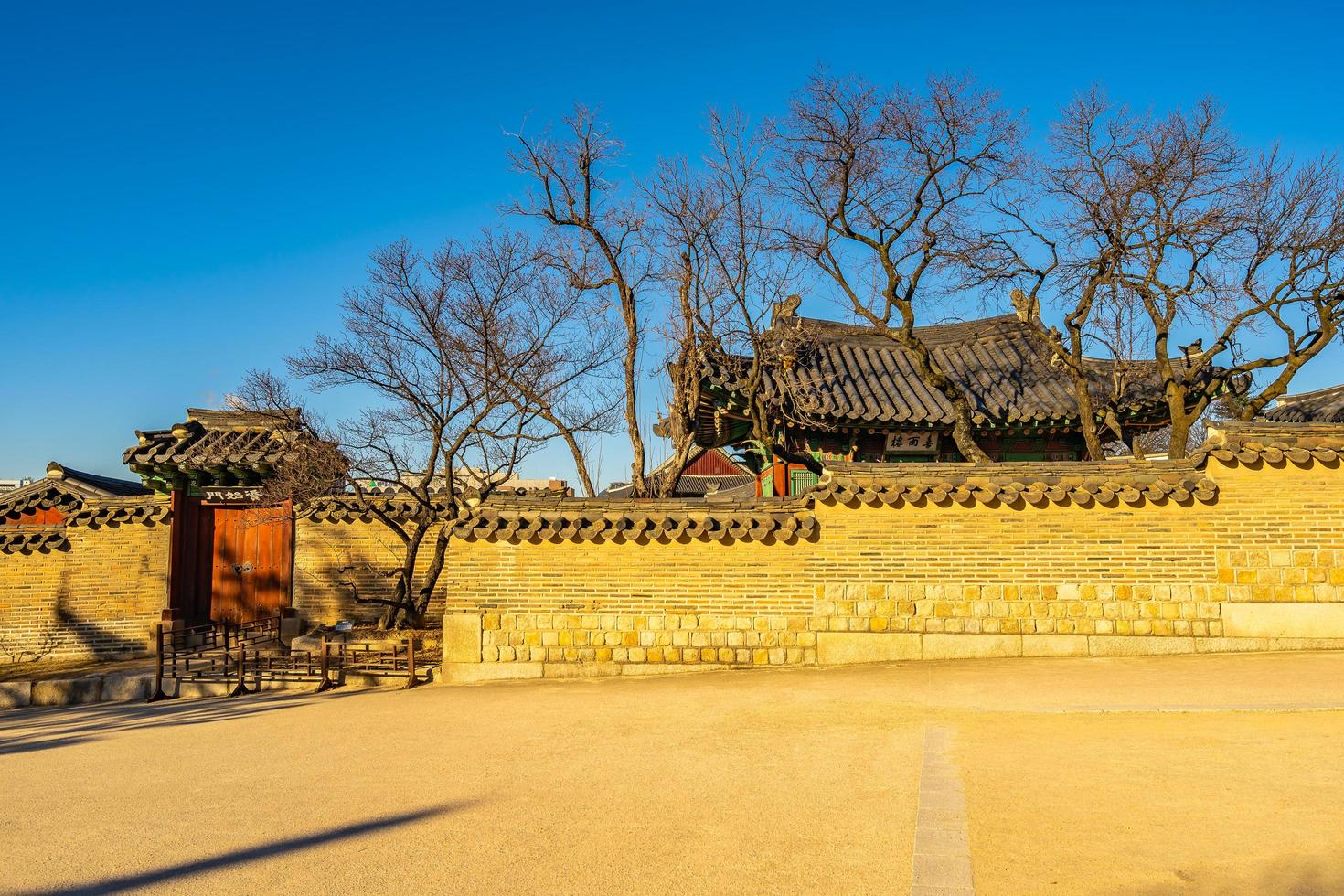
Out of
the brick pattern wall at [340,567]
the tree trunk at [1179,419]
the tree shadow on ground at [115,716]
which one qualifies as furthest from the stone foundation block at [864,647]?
the brick pattern wall at [340,567]

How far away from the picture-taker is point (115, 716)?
11.3 m

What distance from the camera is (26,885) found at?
5.03 meters

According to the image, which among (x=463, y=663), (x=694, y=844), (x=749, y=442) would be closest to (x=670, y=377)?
(x=749, y=442)

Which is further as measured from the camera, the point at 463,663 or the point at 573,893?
the point at 463,663

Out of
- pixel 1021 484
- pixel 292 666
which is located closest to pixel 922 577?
pixel 1021 484

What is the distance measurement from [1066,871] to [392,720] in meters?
6.94

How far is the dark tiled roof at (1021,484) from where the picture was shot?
10258 millimetres

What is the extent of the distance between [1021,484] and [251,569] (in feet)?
44.9

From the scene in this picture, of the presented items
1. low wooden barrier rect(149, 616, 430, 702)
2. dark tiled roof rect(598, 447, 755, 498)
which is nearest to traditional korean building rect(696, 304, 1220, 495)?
low wooden barrier rect(149, 616, 430, 702)

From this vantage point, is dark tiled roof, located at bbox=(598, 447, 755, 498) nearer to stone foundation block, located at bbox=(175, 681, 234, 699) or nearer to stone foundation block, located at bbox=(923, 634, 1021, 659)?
stone foundation block, located at bbox=(175, 681, 234, 699)

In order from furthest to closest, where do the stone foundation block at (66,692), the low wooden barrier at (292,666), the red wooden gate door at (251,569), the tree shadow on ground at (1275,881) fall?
the red wooden gate door at (251,569) → the stone foundation block at (66,692) → the low wooden barrier at (292,666) → the tree shadow on ground at (1275,881)

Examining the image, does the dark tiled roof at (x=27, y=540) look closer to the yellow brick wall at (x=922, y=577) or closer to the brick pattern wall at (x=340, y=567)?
the brick pattern wall at (x=340, y=567)

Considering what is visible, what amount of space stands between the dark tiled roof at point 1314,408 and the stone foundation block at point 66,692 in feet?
67.0

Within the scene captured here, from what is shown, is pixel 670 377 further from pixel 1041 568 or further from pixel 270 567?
pixel 270 567
